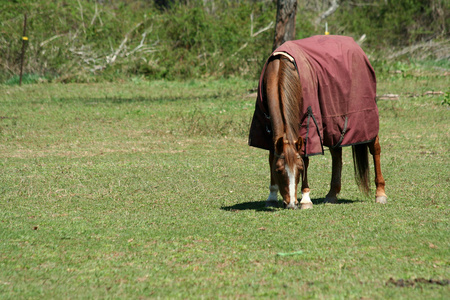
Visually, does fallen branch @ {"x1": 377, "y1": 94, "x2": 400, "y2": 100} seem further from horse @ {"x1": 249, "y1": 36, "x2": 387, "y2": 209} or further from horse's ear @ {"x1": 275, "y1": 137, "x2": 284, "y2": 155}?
horse's ear @ {"x1": 275, "y1": 137, "x2": 284, "y2": 155}

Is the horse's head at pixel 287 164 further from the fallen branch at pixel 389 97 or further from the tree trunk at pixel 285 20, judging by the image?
the tree trunk at pixel 285 20

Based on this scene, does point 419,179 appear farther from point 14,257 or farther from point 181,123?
point 181,123

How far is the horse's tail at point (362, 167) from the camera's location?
7.09 meters

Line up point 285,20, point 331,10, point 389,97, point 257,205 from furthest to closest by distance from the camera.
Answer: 1. point 331,10
2. point 285,20
3. point 389,97
4. point 257,205

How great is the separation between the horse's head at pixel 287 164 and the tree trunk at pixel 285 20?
12.1m

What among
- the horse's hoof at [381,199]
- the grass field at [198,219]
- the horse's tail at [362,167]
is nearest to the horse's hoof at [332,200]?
the grass field at [198,219]

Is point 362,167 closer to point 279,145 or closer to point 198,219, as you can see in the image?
point 279,145

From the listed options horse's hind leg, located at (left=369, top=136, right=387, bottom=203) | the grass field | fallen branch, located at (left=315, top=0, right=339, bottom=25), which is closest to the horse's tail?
horse's hind leg, located at (left=369, top=136, right=387, bottom=203)

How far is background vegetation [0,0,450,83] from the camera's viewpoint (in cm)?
2156

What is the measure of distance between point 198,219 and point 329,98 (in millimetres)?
1884

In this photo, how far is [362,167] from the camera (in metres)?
7.10

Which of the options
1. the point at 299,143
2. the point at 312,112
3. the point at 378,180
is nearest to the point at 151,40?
the point at 378,180

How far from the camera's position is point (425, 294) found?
12.4 ft

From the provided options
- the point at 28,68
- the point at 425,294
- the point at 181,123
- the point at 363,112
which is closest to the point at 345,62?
the point at 363,112
